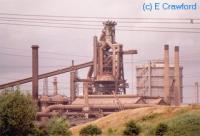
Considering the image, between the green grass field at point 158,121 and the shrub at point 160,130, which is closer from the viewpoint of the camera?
the shrub at point 160,130

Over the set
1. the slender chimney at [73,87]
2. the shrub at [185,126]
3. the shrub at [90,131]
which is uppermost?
the slender chimney at [73,87]

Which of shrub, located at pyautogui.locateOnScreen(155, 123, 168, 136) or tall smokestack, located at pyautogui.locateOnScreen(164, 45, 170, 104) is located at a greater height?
tall smokestack, located at pyautogui.locateOnScreen(164, 45, 170, 104)

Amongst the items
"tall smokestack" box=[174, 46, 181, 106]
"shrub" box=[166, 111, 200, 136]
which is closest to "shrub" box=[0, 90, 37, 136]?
"shrub" box=[166, 111, 200, 136]

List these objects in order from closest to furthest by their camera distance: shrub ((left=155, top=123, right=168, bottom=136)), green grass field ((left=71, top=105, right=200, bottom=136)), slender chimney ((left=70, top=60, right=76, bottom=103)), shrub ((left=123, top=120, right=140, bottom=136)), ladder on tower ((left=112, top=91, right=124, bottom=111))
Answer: shrub ((left=155, top=123, right=168, bottom=136)) < green grass field ((left=71, top=105, right=200, bottom=136)) < shrub ((left=123, top=120, right=140, bottom=136)) < ladder on tower ((left=112, top=91, right=124, bottom=111)) < slender chimney ((left=70, top=60, right=76, bottom=103))

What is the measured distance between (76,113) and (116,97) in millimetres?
5912

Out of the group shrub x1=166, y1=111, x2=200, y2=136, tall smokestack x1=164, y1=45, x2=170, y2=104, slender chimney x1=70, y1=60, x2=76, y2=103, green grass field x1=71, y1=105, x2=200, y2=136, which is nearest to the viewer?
shrub x1=166, y1=111, x2=200, y2=136

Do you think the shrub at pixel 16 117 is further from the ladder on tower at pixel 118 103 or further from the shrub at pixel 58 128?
the ladder on tower at pixel 118 103

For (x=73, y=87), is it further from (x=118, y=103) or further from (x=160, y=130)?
(x=160, y=130)

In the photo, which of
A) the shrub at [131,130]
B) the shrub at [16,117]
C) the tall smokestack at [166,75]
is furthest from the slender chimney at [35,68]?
the shrub at [131,130]

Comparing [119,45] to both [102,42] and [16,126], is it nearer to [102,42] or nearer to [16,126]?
[102,42]

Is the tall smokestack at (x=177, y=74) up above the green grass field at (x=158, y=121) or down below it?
above

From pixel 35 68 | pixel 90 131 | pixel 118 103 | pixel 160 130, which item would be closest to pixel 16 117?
pixel 90 131

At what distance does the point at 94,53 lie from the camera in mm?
62219

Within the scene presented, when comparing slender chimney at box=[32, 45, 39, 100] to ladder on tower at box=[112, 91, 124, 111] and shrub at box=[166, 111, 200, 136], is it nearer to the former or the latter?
ladder on tower at box=[112, 91, 124, 111]
